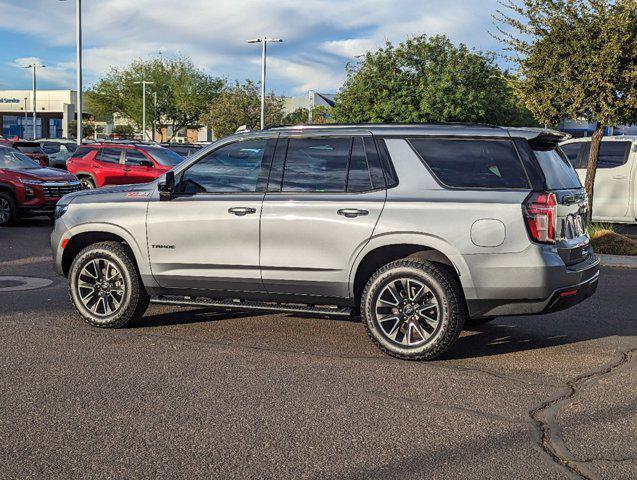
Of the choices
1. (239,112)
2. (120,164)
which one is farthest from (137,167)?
(239,112)

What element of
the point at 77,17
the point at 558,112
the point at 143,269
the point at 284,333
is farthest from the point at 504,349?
the point at 77,17

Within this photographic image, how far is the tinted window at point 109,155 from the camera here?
2127 centimetres

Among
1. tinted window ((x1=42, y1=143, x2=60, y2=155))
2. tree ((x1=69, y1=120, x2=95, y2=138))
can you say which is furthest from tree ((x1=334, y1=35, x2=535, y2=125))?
tree ((x1=69, y1=120, x2=95, y2=138))

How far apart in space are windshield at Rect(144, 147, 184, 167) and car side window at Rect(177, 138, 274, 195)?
46.9 feet

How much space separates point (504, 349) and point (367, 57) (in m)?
35.0

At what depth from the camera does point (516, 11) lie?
1409 centimetres

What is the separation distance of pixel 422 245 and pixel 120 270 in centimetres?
285

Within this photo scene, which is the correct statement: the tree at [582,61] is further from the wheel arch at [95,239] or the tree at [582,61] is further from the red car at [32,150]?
the red car at [32,150]

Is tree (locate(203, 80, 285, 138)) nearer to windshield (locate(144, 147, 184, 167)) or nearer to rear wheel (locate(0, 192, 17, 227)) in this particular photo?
windshield (locate(144, 147, 184, 167))

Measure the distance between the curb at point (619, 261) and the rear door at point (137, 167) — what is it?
40.6ft

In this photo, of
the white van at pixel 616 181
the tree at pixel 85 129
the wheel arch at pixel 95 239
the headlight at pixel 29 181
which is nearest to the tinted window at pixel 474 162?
the wheel arch at pixel 95 239

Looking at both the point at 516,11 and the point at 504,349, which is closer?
the point at 504,349

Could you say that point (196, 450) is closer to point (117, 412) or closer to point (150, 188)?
point (117, 412)

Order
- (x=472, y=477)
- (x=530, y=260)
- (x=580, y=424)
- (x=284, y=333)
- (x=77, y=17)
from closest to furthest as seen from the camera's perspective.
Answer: (x=472, y=477)
(x=580, y=424)
(x=530, y=260)
(x=284, y=333)
(x=77, y=17)
